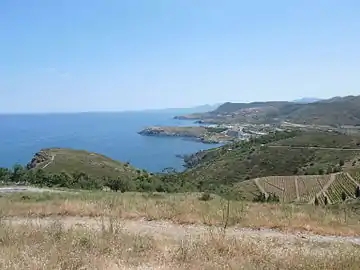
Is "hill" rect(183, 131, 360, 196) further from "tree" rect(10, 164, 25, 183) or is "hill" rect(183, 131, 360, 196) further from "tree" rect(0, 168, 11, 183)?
"tree" rect(0, 168, 11, 183)

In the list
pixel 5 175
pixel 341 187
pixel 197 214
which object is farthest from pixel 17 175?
pixel 341 187

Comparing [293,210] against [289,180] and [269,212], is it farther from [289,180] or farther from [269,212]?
[289,180]

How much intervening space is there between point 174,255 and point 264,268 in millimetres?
1526

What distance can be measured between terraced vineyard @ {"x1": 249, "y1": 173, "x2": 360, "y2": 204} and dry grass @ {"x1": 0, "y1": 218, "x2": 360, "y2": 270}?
2580 inches

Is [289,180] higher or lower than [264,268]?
lower

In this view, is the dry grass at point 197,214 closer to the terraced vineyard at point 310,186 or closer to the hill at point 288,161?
the terraced vineyard at point 310,186

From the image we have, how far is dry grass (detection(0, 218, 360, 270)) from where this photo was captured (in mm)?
4941

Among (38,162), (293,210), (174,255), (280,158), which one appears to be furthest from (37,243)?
(280,158)

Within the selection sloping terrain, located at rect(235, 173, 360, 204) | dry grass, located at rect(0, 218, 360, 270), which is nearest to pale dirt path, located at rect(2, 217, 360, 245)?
dry grass, located at rect(0, 218, 360, 270)

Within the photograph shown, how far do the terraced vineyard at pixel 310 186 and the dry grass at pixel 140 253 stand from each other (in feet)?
215

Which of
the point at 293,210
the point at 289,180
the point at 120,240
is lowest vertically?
the point at 289,180

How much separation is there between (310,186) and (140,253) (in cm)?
7987

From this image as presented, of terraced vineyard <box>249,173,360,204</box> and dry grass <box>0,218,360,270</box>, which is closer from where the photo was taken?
dry grass <box>0,218,360,270</box>

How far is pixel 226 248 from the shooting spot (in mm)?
5930
